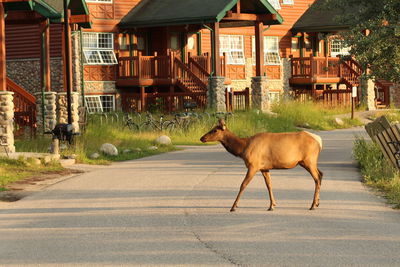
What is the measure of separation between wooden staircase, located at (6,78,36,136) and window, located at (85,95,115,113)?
8194 mm

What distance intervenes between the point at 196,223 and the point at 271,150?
1.89 meters

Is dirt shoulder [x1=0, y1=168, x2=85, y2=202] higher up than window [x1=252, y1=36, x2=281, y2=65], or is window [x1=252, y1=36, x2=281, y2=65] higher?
window [x1=252, y1=36, x2=281, y2=65]

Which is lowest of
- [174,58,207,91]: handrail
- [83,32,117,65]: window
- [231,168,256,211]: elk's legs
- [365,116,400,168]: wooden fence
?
[231,168,256,211]: elk's legs

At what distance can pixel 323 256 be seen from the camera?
10320mm

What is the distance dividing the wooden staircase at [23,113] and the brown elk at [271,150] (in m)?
16.8

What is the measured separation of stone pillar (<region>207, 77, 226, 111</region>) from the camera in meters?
39.2

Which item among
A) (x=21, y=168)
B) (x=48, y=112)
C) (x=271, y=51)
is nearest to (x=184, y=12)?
(x=271, y=51)

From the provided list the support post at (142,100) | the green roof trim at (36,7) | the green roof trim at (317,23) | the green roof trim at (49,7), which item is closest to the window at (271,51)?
the green roof trim at (317,23)

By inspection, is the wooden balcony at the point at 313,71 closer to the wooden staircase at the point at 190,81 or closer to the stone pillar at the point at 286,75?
the stone pillar at the point at 286,75

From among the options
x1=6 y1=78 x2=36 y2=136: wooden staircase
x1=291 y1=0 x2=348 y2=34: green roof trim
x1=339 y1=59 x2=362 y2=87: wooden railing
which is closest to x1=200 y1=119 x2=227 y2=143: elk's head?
x1=6 y1=78 x2=36 y2=136: wooden staircase

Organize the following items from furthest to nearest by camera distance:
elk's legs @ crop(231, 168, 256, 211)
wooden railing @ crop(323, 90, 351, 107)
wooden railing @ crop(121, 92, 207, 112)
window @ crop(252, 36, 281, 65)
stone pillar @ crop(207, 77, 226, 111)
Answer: window @ crop(252, 36, 281, 65) < wooden railing @ crop(323, 90, 351, 107) < wooden railing @ crop(121, 92, 207, 112) < stone pillar @ crop(207, 77, 226, 111) < elk's legs @ crop(231, 168, 256, 211)

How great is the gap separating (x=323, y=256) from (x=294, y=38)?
42.1 m

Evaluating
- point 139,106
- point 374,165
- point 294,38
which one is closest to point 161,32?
point 139,106

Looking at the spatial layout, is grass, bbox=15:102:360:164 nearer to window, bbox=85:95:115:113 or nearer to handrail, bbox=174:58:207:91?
handrail, bbox=174:58:207:91
